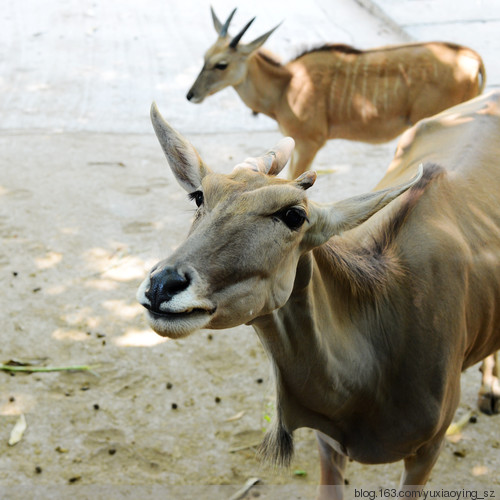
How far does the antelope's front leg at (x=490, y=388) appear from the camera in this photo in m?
3.79

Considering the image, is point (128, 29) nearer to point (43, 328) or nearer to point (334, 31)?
point (334, 31)

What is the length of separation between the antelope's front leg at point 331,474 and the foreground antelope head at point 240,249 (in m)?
1.20

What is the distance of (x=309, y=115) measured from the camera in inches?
237

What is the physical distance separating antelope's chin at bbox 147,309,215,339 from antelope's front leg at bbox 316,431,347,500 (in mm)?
1429

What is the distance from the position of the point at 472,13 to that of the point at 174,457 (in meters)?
9.04

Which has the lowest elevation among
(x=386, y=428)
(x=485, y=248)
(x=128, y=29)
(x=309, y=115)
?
(x=128, y=29)

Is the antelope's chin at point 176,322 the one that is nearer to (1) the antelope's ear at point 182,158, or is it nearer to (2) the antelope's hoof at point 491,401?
(1) the antelope's ear at point 182,158

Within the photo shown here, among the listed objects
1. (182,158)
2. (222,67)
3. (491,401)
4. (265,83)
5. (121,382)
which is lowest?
(121,382)

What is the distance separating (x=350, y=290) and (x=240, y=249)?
0.66m

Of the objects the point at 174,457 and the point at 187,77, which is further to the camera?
the point at 187,77

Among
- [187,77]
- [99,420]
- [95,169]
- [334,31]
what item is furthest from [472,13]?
[99,420]

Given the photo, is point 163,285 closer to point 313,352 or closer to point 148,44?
point 313,352

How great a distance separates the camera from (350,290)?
8.39 ft

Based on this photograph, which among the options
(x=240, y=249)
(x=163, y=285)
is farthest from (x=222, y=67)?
(x=163, y=285)
